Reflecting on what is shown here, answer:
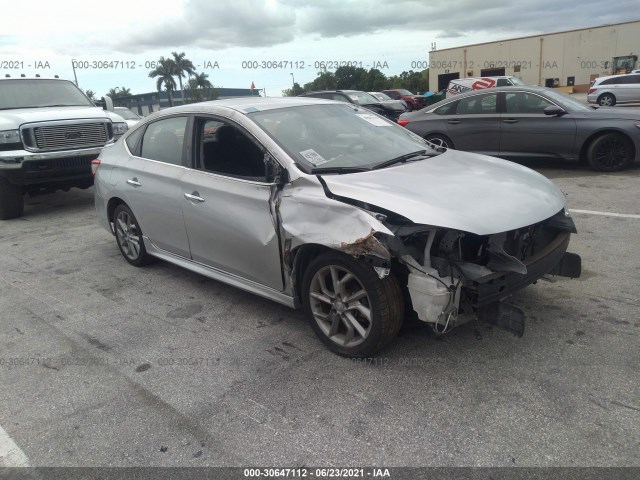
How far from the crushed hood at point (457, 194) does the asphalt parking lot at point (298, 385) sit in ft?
2.76

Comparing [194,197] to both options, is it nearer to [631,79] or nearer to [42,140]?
[42,140]

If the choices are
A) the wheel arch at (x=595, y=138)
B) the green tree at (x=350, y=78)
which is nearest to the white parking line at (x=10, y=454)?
the wheel arch at (x=595, y=138)

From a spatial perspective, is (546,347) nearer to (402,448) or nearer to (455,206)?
→ (455,206)

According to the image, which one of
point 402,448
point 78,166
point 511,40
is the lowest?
point 402,448

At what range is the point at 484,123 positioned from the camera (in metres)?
9.09

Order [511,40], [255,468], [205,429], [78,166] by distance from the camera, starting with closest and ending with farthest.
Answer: [255,468] < [205,429] < [78,166] < [511,40]

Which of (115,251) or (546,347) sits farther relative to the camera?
(115,251)

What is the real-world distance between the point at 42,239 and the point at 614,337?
21.7ft

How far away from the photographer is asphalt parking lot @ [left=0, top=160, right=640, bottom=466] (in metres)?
2.46

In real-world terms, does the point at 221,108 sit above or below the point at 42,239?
above

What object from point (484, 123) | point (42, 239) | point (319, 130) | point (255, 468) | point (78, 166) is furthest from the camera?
point (484, 123)

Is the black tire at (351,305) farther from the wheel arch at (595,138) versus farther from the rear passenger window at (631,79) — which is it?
the rear passenger window at (631,79)

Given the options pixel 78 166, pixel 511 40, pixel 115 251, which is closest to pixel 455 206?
pixel 115 251

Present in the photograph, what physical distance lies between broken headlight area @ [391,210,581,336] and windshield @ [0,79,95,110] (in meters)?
7.84
